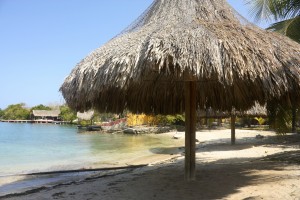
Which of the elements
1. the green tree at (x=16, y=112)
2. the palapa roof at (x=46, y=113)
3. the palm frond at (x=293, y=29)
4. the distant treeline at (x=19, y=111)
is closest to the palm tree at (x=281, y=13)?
the palm frond at (x=293, y=29)

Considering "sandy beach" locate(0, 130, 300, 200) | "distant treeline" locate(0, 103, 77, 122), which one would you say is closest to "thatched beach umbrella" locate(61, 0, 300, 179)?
"sandy beach" locate(0, 130, 300, 200)

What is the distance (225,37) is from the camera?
13.2ft

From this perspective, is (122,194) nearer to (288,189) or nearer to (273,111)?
(288,189)

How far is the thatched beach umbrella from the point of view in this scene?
378 centimetres

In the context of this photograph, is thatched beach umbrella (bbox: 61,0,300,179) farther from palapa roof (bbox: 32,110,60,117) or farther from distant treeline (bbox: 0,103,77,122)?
distant treeline (bbox: 0,103,77,122)

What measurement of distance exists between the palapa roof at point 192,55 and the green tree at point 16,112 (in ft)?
224

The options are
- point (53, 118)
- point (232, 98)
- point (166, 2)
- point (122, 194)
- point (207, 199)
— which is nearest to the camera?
point (207, 199)

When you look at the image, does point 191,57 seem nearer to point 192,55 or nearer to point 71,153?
point 192,55

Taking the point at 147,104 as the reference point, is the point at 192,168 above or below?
below

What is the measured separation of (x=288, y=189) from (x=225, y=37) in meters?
2.11

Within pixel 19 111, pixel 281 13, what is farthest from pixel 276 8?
pixel 19 111

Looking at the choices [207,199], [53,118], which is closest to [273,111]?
[207,199]

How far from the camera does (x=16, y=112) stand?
71312mm

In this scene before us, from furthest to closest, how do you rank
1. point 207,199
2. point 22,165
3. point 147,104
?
point 22,165, point 147,104, point 207,199
